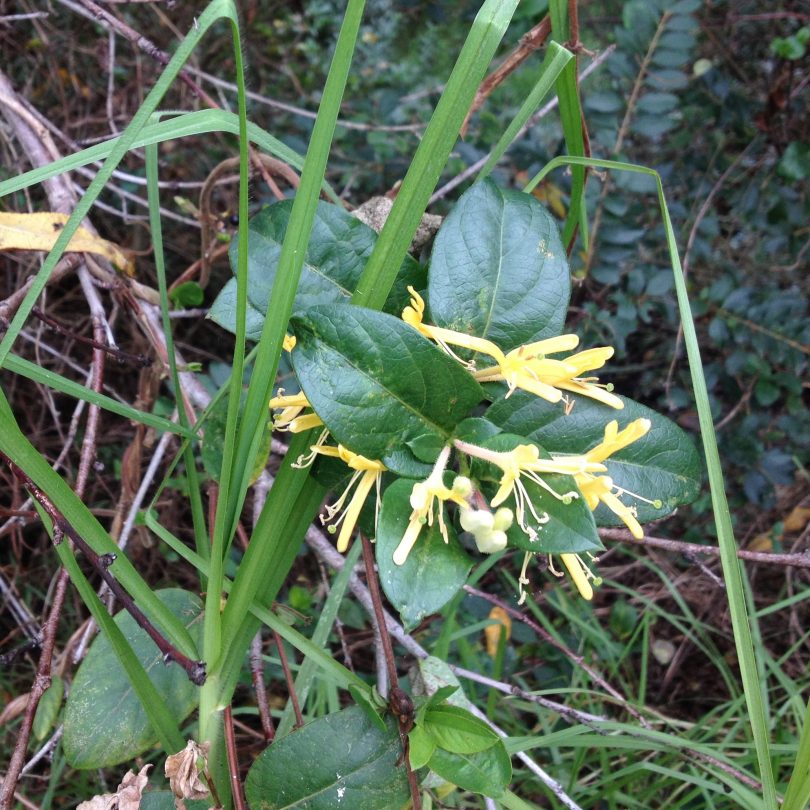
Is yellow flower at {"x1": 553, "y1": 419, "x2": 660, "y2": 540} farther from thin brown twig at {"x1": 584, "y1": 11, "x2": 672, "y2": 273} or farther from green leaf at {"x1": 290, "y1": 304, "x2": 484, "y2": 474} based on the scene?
thin brown twig at {"x1": 584, "y1": 11, "x2": 672, "y2": 273}

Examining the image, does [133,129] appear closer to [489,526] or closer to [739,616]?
[489,526]

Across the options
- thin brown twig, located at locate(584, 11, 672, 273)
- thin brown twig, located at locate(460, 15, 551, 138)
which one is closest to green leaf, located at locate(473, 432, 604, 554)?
thin brown twig, located at locate(460, 15, 551, 138)

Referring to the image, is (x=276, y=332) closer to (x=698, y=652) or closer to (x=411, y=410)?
(x=411, y=410)

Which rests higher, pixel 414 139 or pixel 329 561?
pixel 414 139

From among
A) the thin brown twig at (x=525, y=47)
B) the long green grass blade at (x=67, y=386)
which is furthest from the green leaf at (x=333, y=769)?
the thin brown twig at (x=525, y=47)

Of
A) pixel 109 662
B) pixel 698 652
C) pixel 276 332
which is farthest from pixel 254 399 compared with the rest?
Result: pixel 698 652

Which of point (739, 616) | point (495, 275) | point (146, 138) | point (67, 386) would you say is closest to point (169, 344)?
point (67, 386)

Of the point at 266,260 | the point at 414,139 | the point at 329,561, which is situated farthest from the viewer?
the point at 414,139
